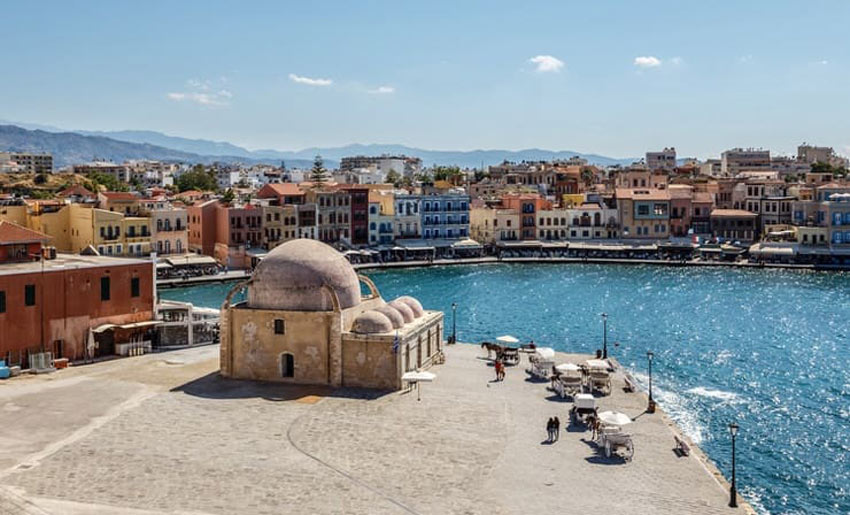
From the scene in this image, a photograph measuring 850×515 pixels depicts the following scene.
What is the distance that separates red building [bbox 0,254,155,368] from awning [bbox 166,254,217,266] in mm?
44954

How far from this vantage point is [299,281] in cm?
4078

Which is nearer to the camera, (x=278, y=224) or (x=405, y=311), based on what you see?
(x=405, y=311)

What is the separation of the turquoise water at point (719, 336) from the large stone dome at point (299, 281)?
1709 centimetres

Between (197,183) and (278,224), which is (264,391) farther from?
(197,183)

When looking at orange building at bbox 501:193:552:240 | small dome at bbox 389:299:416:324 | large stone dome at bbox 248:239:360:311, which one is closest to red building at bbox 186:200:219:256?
orange building at bbox 501:193:552:240

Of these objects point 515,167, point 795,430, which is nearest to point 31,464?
point 795,430

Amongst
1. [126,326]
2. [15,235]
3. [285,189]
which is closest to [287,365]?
[126,326]

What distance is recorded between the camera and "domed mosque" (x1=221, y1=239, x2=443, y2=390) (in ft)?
131

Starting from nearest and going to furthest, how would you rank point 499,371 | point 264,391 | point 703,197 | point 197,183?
point 264,391 → point 499,371 → point 703,197 → point 197,183

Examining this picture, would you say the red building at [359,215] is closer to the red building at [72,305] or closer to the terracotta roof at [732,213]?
the terracotta roof at [732,213]

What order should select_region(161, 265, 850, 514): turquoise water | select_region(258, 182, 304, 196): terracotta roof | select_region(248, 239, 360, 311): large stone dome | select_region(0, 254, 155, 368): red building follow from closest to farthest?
select_region(161, 265, 850, 514): turquoise water → select_region(248, 239, 360, 311): large stone dome → select_region(0, 254, 155, 368): red building → select_region(258, 182, 304, 196): terracotta roof

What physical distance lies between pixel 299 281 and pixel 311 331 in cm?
242

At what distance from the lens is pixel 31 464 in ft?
96.0

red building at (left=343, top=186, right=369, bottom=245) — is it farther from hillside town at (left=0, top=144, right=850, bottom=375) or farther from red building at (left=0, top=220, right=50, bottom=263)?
red building at (left=0, top=220, right=50, bottom=263)
